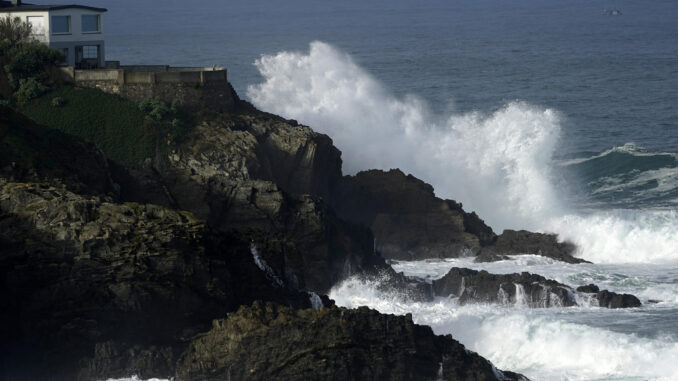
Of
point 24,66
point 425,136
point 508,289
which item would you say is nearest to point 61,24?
point 24,66

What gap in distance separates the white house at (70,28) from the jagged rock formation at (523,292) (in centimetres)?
2029

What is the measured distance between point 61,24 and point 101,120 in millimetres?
5248

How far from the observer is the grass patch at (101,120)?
182ft

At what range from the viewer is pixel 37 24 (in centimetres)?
5850

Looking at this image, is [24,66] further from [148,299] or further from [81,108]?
[148,299]

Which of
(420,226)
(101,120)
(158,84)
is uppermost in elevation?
(158,84)

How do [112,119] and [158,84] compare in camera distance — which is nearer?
[112,119]

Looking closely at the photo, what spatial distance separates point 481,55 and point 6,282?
93.8m

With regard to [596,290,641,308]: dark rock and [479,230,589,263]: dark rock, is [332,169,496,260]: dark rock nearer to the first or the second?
[479,230,589,263]: dark rock

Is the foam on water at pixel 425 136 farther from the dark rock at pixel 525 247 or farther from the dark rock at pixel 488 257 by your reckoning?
the dark rock at pixel 488 257

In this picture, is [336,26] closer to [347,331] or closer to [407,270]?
[407,270]

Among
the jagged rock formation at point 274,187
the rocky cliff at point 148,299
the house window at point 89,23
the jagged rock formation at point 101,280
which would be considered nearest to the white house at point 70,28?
the house window at point 89,23

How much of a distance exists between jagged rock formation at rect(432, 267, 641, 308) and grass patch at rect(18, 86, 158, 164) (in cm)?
1435

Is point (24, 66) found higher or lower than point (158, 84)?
higher
